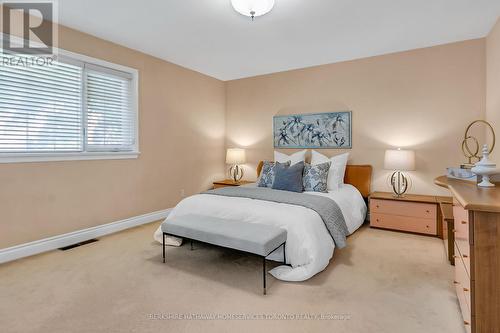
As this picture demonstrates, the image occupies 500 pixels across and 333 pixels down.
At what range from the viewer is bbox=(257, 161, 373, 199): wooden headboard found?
408cm

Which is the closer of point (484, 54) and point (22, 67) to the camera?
point (22, 67)

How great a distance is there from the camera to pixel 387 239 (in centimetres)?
337

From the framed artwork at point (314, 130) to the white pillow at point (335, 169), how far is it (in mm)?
368

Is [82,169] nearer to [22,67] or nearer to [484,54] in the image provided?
[22,67]

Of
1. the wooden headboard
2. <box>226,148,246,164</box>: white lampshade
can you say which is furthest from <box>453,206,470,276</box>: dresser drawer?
<box>226,148,246,164</box>: white lampshade

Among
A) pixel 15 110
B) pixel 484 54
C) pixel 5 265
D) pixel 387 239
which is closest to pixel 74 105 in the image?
pixel 15 110

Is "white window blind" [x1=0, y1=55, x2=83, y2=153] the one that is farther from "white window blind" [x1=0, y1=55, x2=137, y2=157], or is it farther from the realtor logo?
the realtor logo

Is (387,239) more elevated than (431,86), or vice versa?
(431,86)

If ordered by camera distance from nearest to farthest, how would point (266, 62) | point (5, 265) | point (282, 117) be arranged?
point (5, 265), point (266, 62), point (282, 117)

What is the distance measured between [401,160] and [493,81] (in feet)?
4.22

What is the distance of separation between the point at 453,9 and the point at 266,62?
2.44 metres

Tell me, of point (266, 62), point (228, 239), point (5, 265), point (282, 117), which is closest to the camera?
Answer: point (228, 239)

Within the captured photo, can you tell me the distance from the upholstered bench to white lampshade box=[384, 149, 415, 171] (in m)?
2.14

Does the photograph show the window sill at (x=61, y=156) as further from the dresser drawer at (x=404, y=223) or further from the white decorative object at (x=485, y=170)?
the white decorative object at (x=485, y=170)
